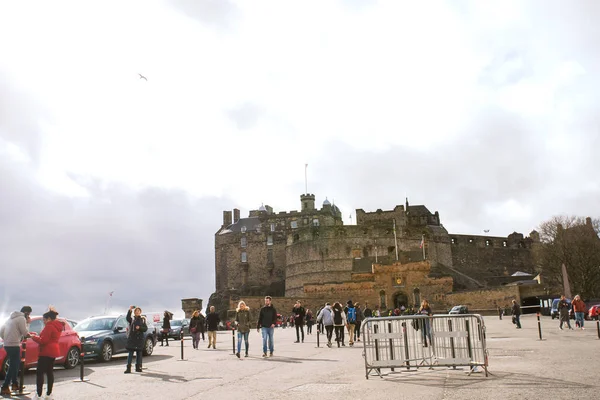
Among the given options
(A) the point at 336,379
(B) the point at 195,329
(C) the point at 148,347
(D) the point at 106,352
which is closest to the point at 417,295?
(B) the point at 195,329

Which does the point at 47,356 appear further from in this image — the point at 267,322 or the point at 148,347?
the point at 148,347

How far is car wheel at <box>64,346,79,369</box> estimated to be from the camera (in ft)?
47.5

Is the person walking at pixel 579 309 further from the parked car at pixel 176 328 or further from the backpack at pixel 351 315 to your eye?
the parked car at pixel 176 328

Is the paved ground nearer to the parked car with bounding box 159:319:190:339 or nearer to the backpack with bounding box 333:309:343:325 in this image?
the backpack with bounding box 333:309:343:325

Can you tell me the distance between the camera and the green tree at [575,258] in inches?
1937

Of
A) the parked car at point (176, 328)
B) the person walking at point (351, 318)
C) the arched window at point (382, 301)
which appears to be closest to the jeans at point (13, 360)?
the person walking at point (351, 318)

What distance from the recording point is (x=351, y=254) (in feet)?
231

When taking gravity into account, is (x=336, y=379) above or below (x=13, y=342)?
below

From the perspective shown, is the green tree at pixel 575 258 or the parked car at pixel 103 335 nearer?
the parked car at pixel 103 335

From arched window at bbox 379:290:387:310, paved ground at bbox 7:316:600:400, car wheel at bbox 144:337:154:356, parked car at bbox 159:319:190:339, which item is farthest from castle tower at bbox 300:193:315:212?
paved ground at bbox 7:316:600:400

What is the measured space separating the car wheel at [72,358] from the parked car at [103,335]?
0.89 m

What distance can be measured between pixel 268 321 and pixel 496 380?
7.36 meters

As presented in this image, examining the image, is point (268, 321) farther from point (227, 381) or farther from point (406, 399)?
point (406, 399)

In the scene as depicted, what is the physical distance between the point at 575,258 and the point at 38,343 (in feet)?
161
